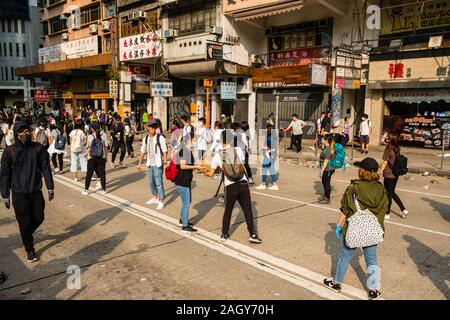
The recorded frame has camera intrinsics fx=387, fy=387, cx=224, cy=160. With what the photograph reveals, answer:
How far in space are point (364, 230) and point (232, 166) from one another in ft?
7.43

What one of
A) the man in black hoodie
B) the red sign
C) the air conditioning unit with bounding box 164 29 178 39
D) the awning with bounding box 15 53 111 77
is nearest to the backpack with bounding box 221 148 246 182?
the man in black hoodie

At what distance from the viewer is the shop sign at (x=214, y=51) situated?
20.9 meters

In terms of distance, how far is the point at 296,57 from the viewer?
21469 millimetres

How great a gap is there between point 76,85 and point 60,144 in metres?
30.2

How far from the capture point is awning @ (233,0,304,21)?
18.1 meters

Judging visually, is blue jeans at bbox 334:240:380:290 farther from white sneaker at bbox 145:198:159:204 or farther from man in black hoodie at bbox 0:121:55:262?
white sneaker at bbox 145:198:159:204

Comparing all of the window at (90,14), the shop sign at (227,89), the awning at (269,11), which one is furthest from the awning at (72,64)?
A: the shop sign at (227,89)

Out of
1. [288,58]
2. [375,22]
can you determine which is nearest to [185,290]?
[375,22]

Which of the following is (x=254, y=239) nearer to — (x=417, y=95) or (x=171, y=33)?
(x=417, y=95)

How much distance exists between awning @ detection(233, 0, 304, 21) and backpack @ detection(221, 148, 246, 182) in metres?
14.4

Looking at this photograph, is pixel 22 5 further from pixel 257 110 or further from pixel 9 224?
pixel 9 224


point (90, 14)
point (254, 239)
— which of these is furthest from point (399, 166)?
point (90, 14)

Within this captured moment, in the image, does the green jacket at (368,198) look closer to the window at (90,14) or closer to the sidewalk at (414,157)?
the sidewalk at (414,157)

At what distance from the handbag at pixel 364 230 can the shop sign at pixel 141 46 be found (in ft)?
76.8
